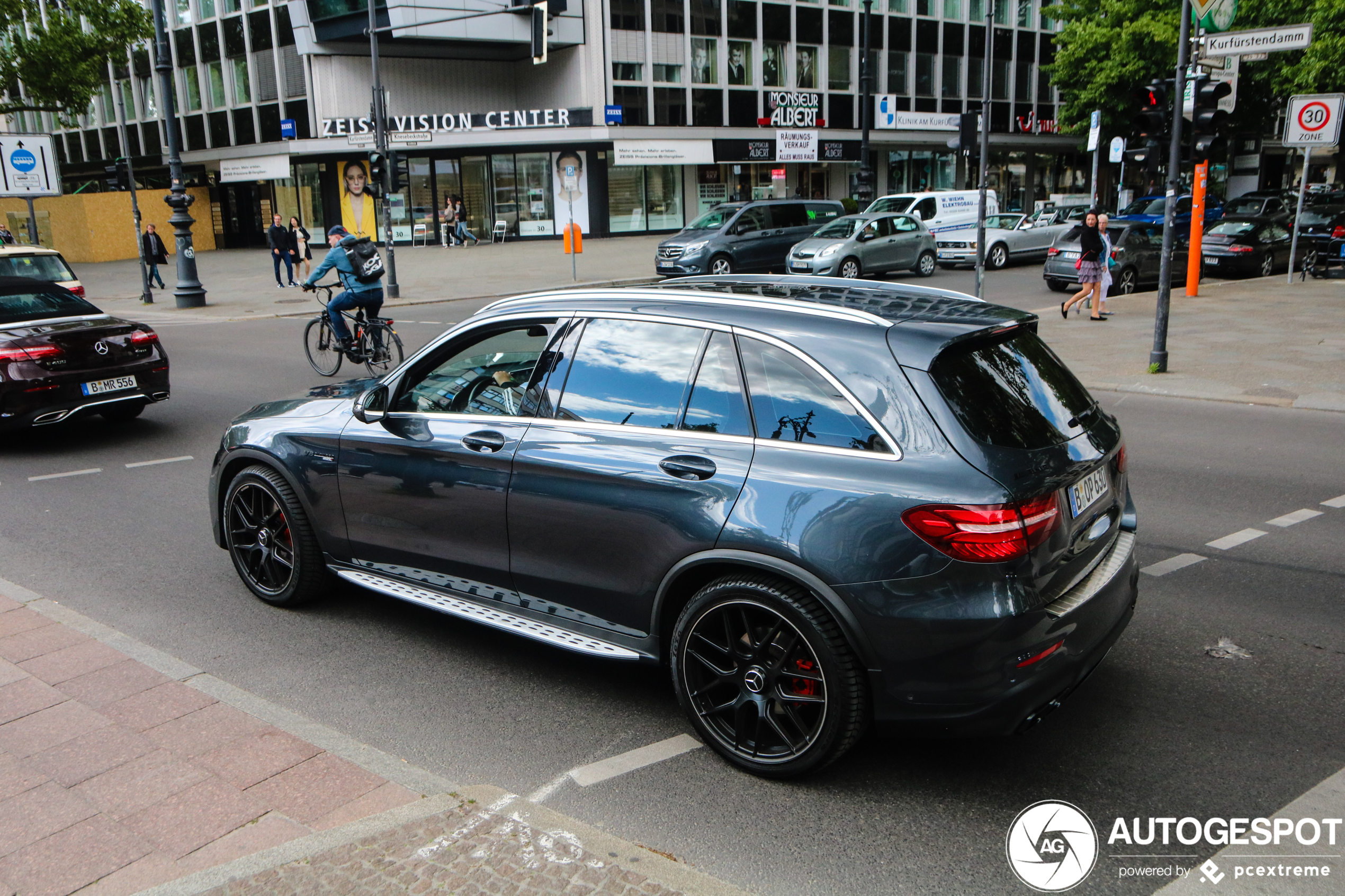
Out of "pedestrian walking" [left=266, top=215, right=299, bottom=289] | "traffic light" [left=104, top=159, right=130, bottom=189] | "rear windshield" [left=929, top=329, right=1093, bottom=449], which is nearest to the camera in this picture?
"rear windshield" [left=929, top=329, right=1093, bottom=449]

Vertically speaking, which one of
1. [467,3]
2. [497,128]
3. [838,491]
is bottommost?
[838,491]

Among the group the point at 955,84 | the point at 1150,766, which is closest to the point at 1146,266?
the point at 1150,766

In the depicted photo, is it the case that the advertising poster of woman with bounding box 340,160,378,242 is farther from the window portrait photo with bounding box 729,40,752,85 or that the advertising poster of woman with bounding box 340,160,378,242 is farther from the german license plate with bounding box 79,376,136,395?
the german license plate with bounding box 79,376,136,395

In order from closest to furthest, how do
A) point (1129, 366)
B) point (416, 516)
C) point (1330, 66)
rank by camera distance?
point (416, 516) → point (1129, 366) → point (1330, 66)

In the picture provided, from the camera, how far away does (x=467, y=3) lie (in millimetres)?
39844

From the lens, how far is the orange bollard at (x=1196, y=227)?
17594 millimetres

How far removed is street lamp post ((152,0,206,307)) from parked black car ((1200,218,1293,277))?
75.5 ft

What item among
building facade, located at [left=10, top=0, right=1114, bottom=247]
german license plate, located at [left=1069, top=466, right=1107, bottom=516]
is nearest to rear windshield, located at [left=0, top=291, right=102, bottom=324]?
german license plate, located at [left=1069, top=466, right=1107, bottom=516]

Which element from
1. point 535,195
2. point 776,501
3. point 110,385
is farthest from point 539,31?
point 535,195

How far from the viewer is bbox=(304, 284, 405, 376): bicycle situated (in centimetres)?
1314

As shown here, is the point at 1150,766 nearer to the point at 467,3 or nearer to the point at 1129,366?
the point at 1129,366

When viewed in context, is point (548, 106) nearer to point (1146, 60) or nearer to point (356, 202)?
point (356, 202)

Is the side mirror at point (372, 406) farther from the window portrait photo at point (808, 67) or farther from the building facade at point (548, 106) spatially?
the window portrait photo at point (808, 67)

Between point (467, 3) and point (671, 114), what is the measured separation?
29.1 ft
